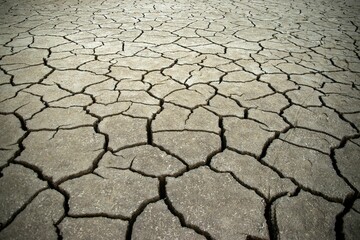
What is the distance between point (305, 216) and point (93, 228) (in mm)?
820

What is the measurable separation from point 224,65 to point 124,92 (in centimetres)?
101

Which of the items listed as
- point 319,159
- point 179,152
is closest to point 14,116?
point 179,152

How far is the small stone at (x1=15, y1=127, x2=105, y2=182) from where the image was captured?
1.10 meters

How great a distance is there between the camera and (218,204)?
97 centimetres

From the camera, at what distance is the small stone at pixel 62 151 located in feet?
3.61

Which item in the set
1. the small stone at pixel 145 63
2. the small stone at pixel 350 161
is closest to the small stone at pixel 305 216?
the small stone at pixel 350 161

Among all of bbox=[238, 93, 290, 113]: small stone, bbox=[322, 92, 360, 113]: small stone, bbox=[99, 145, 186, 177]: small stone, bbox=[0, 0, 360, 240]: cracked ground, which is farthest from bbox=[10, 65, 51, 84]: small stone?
bbox=[322, 92, 360, 113]: small stone

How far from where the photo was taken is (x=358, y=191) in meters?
1.04

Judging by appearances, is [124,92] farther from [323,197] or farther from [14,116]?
[323,197]

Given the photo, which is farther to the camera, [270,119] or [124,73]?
[124,73]

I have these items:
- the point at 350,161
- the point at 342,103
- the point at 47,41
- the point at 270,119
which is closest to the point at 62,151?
the point at 270,119

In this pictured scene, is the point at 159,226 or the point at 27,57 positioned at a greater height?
the point at 159,226

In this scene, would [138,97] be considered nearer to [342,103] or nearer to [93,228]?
[93,228]

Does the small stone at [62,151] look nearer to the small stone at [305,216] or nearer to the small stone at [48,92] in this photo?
the small stone at [48,92]
